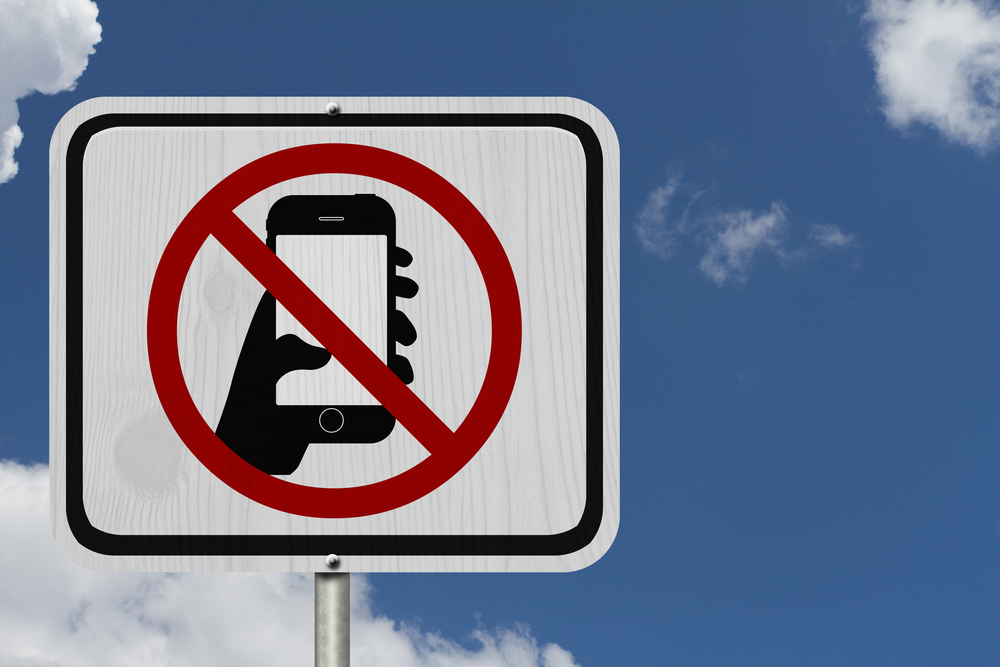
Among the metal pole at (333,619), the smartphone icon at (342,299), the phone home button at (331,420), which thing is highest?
the smartphone icon at (342,299)

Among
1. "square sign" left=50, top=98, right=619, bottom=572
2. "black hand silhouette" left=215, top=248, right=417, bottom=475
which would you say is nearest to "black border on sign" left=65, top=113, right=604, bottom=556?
"square sign" left=50, top=98, right=619, bottom=572

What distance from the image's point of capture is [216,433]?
162cm

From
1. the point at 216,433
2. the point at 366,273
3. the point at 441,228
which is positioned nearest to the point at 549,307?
the point at 441,228

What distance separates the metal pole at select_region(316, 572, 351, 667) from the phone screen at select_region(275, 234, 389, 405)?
40 cm

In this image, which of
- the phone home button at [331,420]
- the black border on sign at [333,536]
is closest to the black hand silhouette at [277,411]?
the phone home button at [331,420]

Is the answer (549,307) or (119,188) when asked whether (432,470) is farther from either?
(119,188)

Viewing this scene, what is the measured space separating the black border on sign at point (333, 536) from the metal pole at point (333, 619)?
0.06 meters

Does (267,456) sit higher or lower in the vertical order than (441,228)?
lower

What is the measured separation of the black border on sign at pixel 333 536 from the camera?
5.31 ft

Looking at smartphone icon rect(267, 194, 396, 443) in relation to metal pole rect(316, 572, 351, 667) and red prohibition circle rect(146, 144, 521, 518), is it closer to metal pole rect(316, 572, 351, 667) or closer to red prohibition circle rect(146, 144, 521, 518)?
red prohibition circle rect(146, 144, 521, 518)

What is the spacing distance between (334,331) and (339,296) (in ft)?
0.26

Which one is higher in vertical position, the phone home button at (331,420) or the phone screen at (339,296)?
the phone screen at (339,296)

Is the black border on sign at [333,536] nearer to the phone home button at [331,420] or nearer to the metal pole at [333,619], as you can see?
the metal pole at [333,619]

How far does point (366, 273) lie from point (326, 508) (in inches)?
21.0
